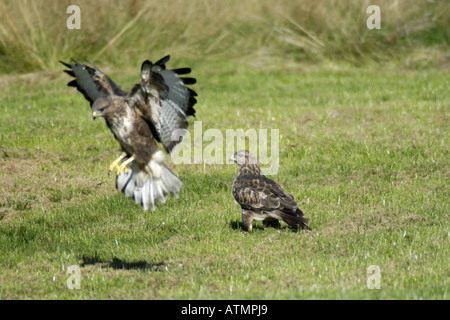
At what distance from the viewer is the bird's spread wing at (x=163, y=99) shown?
5793 millimetres

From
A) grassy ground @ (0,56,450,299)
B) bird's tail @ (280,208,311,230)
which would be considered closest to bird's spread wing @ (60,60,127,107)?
grassy ground @ (0,56,450,299)

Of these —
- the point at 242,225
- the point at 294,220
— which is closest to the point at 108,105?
the point at 294,220

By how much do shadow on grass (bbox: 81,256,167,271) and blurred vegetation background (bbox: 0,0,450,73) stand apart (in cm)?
1436

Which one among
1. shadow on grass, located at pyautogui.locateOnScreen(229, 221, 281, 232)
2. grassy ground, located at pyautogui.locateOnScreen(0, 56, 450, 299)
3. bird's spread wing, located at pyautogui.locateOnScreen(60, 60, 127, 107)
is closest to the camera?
bird's spread wing, located at pyautogui.locateOnScreen(60, 60, 127, 107)

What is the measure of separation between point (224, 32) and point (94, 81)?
55.2 feet

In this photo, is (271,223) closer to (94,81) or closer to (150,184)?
(150,184)

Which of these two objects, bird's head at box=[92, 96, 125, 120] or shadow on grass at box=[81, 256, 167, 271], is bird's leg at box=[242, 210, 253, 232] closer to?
shadow on grass at box=[81, 256, 167, 271]

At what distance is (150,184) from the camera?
6410mm

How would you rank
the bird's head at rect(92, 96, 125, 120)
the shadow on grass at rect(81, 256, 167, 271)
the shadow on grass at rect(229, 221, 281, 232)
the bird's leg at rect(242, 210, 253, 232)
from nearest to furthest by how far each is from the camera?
the bird's head at rect(92, 96, 125, 120) → the shadow on grass at rect(81, 256, 167, 271) → the bird's leg at rect(242, 210, 253, 232) → the shadow on grass at rect(229, 221, 281, 232)

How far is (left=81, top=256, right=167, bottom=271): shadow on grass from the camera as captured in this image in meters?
7.22

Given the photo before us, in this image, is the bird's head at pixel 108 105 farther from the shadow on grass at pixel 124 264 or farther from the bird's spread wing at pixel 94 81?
the shadow on grass at pixel 124 264

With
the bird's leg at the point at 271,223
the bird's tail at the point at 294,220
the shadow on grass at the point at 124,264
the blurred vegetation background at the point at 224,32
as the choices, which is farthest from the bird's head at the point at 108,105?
the blurred vegetation background at the point at 224,32

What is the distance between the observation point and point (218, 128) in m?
13.8

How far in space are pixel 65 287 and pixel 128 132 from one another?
2.08 metres
